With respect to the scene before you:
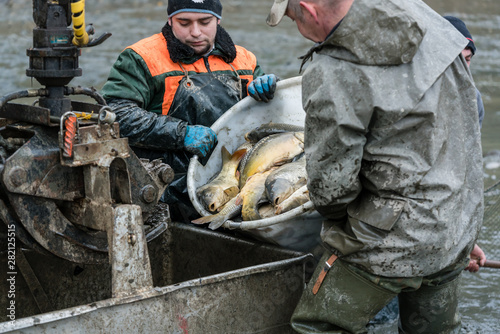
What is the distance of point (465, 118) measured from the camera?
3.14 metres

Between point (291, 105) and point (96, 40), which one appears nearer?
point (96, 40)

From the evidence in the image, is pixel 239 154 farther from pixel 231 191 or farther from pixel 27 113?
pixel 27 113

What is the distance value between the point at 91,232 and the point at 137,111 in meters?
0.92

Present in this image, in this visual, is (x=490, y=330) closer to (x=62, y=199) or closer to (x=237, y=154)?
(x=237, y=154)

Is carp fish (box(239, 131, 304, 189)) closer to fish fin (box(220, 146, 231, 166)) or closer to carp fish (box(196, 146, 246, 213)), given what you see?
carp fish (box(196, 146, 246, 213))

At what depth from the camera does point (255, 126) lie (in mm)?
4477

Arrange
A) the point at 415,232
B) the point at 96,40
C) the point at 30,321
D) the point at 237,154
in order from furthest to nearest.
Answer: the point at 237,154
the point at 96,40
the point at 415,232
the point at 30,321

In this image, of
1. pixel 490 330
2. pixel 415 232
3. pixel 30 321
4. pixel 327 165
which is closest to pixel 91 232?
pixel 30 321

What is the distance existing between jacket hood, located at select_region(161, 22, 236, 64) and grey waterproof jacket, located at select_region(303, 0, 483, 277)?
4.78 ft

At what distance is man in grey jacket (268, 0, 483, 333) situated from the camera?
2869 mm

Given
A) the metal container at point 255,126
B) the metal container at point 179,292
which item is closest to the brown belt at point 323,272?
the metal container at point 179,292

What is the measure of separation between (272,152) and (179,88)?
67 centimetres

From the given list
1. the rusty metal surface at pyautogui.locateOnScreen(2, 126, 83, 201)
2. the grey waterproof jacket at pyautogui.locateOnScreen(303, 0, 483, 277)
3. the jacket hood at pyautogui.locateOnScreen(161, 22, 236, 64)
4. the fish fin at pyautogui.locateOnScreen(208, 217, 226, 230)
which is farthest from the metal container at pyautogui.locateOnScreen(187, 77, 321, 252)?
the rusty metal surface at pyautogui.locateOnScreen(2, 126, 83, 201)

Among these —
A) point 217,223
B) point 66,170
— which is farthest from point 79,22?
point 217,223
